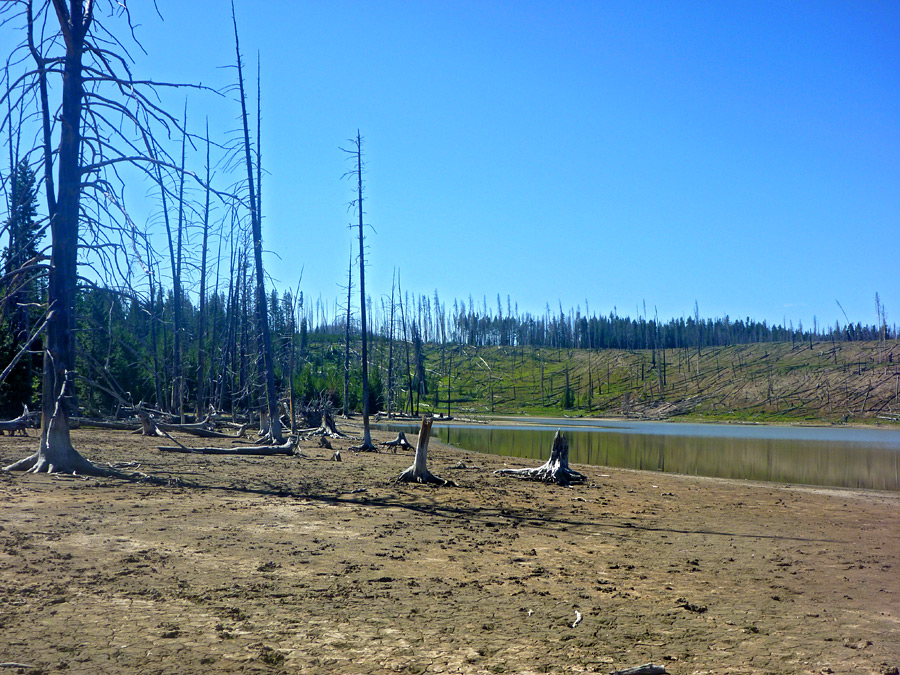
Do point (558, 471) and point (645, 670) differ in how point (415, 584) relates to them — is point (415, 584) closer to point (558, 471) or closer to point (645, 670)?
point (645, 670)

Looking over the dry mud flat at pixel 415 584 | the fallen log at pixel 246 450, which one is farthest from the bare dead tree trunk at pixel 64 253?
the fallen log at pixel 246 450

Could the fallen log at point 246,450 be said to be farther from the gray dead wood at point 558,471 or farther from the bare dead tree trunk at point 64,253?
the gray dead wood at point 558,471

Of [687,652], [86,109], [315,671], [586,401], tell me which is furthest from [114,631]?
[586,401]

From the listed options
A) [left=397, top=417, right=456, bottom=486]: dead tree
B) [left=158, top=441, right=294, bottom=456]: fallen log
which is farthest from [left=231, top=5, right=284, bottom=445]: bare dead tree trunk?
[left=397, top=417, right=456, bottom=486]: dead tree

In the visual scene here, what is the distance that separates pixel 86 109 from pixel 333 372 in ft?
210

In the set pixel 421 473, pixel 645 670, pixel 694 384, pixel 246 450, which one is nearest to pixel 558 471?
pixel 421 473

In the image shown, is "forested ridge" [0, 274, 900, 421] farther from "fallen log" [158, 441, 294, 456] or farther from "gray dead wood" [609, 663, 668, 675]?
"gray dead wood" [609, 663, 668, 675]

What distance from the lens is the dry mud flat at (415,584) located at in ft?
17.8

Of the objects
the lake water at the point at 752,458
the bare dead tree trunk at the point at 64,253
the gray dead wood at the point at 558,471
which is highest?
the bare dead tree trunk at the point at 64,253

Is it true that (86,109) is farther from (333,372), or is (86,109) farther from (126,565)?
(333,372)

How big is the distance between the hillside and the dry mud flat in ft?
221

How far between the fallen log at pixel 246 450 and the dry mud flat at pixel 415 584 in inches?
199

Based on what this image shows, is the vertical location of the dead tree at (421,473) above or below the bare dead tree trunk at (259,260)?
below

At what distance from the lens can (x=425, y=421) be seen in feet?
53.9
